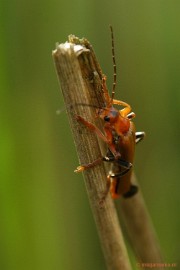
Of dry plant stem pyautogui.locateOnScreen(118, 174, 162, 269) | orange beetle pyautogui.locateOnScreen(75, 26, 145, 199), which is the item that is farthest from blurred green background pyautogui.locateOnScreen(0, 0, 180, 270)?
orange beetle pyautogui.locateOnScreen(75, 26, 145, 199)

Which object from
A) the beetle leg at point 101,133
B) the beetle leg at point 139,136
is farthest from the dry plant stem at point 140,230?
the beetle leg at point 139,136

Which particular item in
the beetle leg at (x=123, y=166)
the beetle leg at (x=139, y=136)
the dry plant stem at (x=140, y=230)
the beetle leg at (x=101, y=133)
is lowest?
the dry plant stem at (x=140, y=230)

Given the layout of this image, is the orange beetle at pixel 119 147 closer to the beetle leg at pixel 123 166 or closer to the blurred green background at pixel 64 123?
the beetle leg at pixel 123 166

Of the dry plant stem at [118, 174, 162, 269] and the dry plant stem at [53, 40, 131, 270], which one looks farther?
the dry plant stem at [118, 174, 162, 269]

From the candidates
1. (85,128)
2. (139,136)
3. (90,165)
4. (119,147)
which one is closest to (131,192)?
(119,147)

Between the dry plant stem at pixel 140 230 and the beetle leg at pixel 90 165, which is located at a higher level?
the beetle leg at pixel 90 165

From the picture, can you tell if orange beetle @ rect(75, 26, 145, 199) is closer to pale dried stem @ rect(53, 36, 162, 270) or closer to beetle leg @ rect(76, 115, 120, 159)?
beetle leg @ rect(76, 115, 120, 159)

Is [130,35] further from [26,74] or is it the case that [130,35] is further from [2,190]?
[2,190]
